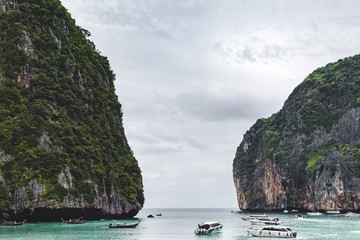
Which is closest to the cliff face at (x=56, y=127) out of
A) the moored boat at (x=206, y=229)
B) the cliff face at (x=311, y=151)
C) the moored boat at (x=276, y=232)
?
the moored boat at (x=206, y=229)

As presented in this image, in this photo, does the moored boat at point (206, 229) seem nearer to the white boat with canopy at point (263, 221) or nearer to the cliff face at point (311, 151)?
the white boat with canopy at point (263, 221)

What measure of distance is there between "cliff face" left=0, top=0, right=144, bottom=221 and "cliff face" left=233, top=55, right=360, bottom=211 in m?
54.5

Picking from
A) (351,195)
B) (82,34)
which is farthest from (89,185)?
(351,195)

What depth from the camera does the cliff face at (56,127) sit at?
6266 centimetres

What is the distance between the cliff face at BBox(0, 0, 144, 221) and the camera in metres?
62.7

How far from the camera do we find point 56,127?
70.3 metres

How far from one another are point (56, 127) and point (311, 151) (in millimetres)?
83453

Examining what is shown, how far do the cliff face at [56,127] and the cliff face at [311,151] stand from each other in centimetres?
5449

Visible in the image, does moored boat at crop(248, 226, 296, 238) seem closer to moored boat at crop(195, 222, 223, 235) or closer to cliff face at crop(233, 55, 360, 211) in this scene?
moored boat at crop(195, 222, 223, 235)

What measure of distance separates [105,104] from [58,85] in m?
19.1

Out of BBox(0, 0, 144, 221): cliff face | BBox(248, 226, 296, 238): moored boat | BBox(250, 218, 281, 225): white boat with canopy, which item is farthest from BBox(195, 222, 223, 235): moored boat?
BBox(0, 0, 144, 221): cliff face

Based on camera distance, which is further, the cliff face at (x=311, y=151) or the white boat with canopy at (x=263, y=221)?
the cliff face at (x=311, y=151)

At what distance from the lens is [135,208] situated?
88250 millimetres

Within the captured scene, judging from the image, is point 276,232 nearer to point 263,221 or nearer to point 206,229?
point 206,229
